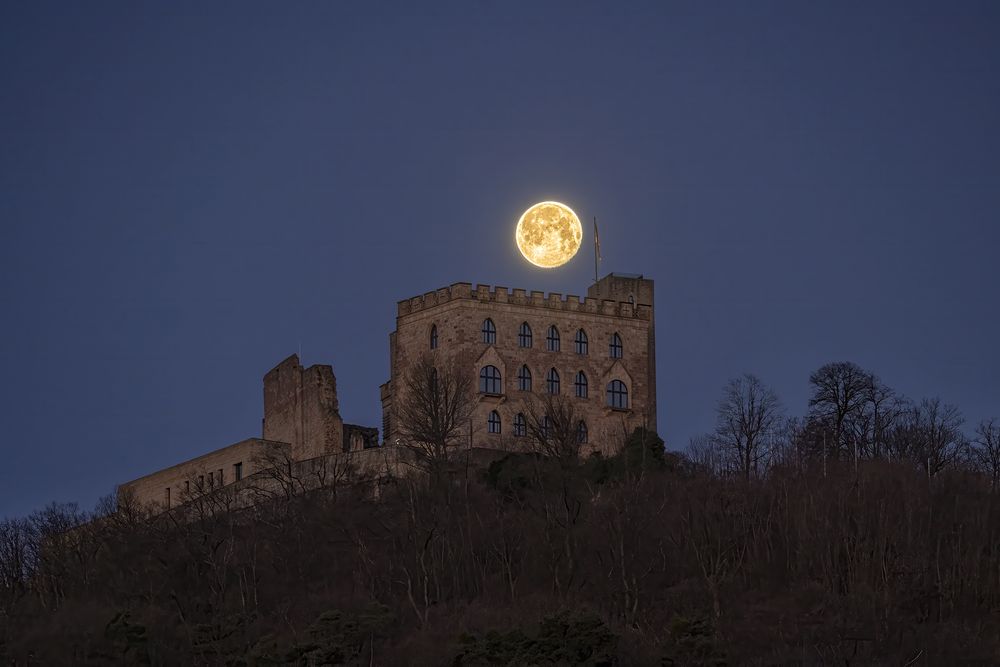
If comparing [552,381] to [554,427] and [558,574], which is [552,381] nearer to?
[554,427]

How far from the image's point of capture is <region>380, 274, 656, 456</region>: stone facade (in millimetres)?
75375

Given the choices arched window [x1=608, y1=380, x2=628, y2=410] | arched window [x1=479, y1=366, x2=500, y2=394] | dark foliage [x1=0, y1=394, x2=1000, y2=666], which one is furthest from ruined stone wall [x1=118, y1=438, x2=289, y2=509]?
arched window [x1=608, y1=380, x2=628, y2=410]

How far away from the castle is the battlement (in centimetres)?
4

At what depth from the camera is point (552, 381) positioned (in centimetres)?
7606

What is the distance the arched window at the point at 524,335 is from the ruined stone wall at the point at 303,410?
6846 mm

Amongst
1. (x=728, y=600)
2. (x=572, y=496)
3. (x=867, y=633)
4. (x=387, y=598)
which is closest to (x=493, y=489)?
(x=572, y=496)

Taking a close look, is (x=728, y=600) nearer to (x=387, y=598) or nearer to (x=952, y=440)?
(x=387, y=598)

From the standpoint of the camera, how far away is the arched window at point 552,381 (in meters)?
75.9

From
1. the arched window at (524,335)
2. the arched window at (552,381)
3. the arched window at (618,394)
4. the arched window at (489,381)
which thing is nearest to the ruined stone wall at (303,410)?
the arched window at (489,381)

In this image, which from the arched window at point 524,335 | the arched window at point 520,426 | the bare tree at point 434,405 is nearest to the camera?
the bare tree at point 434,405

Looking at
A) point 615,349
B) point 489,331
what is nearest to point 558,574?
point 489,331

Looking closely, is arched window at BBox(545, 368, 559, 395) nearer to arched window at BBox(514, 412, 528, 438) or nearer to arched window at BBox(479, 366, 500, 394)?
arched window at BBox(514, 412, 528, 438)

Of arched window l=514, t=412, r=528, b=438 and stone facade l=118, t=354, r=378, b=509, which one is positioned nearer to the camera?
arched window l=514, t=412, r=528, b=438

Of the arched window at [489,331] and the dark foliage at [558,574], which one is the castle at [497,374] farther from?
the dark foliage at [558,574]
